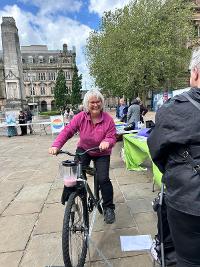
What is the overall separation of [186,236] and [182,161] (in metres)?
0.47

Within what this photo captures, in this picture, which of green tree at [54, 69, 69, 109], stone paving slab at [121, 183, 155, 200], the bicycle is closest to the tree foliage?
stone paving slab at [121, 183, 155, 200]

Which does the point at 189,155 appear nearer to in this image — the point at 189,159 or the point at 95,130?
the point at 189,159

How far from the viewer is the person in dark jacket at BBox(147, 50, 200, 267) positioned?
165 cm

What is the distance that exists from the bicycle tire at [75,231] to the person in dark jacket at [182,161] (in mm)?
1193

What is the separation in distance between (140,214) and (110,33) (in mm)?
28808

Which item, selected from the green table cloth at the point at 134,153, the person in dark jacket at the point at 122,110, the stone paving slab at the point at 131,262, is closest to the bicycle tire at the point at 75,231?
the stone paving slab at the point at 131,262

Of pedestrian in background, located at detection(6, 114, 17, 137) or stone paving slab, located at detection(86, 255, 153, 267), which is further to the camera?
pedestrian in background, located at detection(6, 114, 17, 137)

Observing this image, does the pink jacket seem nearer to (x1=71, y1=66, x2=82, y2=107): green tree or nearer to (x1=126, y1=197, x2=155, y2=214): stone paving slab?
(x1=126, y1=197, x2=155, y2=214): stone paving slab

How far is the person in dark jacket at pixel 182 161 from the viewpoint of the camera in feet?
5.42

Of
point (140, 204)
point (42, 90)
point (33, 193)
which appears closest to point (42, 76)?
point (42, 90)

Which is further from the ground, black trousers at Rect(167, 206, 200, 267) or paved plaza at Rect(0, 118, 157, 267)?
black trousers at Rect(167, 206, 200, 267)

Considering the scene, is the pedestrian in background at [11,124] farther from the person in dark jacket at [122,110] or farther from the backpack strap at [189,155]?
the backpack strap at [189,155]

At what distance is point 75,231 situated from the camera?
2963mm

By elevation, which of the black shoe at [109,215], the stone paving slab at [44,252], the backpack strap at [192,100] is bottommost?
the stone paving slab at [44,252]
